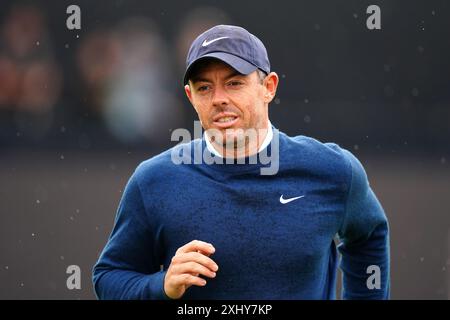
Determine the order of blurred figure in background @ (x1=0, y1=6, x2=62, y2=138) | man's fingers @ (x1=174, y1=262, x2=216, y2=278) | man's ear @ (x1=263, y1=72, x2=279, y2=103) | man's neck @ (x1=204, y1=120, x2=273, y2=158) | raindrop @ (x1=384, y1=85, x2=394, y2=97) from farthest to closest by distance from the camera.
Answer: raindrop @ (x1=384, y1=85, x2=394, y2=97) < blurred figure in background @ (x1=0, y1=6, x2=62, y2=138) < man's ear @ (x1=263, y1=72, x2=279, y2=103) < man's neck @ (x1=204, y1=120, x2=273, y2=158) < man's fingers @ (x1=174, y1=262, x2=216, y2=278)

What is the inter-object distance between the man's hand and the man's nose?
24.5 inches

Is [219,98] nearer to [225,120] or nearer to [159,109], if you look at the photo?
[225,120]

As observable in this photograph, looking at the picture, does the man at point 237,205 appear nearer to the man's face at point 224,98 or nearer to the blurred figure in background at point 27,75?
the man's face at point 224,98

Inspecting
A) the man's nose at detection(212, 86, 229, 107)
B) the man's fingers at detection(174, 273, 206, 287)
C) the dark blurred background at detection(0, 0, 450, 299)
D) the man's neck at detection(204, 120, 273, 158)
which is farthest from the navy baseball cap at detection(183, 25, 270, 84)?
the dark blurred background at detection(0, 0, 450, 299)

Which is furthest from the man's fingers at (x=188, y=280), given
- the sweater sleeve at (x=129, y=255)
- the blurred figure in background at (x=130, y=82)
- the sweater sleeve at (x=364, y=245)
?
the blurred figure in background at (x=130, y=82)

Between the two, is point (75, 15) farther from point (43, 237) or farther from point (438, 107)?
point (438, 107)

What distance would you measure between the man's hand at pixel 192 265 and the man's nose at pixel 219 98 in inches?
24.5

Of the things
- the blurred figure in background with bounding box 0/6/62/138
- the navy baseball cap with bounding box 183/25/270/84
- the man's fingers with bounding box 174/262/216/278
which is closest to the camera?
the man's fingers with bounding box 174/262/216/278

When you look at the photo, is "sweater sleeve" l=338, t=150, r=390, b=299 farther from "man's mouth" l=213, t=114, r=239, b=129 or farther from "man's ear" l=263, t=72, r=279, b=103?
"man's mouth" l=213, t=114, r=239, b=129

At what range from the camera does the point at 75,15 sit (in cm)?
959

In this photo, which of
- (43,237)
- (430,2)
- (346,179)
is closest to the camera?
(346,179)

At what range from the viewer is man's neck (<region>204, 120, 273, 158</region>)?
4.20 m
